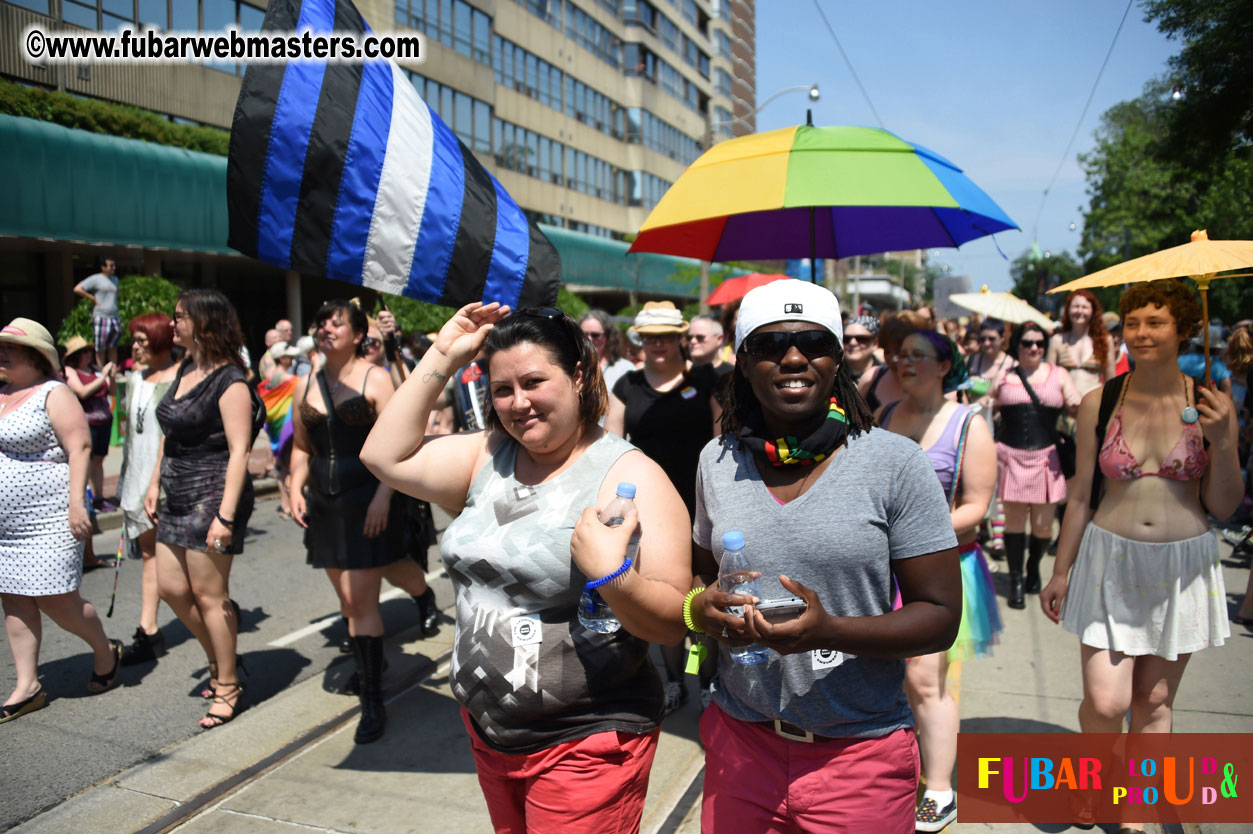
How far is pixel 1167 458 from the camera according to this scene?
3.34 metres

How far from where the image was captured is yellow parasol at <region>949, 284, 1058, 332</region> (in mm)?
8352

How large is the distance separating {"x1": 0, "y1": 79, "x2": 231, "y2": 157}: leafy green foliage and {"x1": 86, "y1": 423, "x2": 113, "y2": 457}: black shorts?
7546mm

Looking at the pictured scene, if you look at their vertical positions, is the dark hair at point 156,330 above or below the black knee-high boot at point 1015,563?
above

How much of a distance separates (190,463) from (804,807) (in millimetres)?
3663

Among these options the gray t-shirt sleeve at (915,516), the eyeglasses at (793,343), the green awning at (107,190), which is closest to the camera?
the gray t-shirt sleeve at (915,516)

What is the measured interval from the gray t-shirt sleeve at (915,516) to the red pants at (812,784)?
479 millimetres

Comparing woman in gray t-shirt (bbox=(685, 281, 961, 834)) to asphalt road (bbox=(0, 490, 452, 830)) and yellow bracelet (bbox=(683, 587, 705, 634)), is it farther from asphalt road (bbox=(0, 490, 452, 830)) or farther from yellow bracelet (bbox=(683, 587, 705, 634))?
asphalt road (bbox=(0, 490, 452, 830))

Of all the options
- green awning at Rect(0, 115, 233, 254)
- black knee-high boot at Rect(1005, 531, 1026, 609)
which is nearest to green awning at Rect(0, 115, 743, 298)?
green awning at Rect(0, 115, 233, 254)

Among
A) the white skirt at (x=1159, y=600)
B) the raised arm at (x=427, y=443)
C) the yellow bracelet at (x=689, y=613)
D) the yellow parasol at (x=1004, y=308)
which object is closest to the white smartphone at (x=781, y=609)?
the yellow bracelet at (x=689, y=613)

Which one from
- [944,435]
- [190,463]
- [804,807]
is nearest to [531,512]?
Result: [804,807]

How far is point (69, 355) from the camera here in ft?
28.4

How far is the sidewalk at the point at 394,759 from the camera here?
3.57m

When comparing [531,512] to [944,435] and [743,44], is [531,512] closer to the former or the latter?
[944,435]

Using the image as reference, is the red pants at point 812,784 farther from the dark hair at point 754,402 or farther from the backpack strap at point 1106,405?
the backpack strap at point 1106,405
